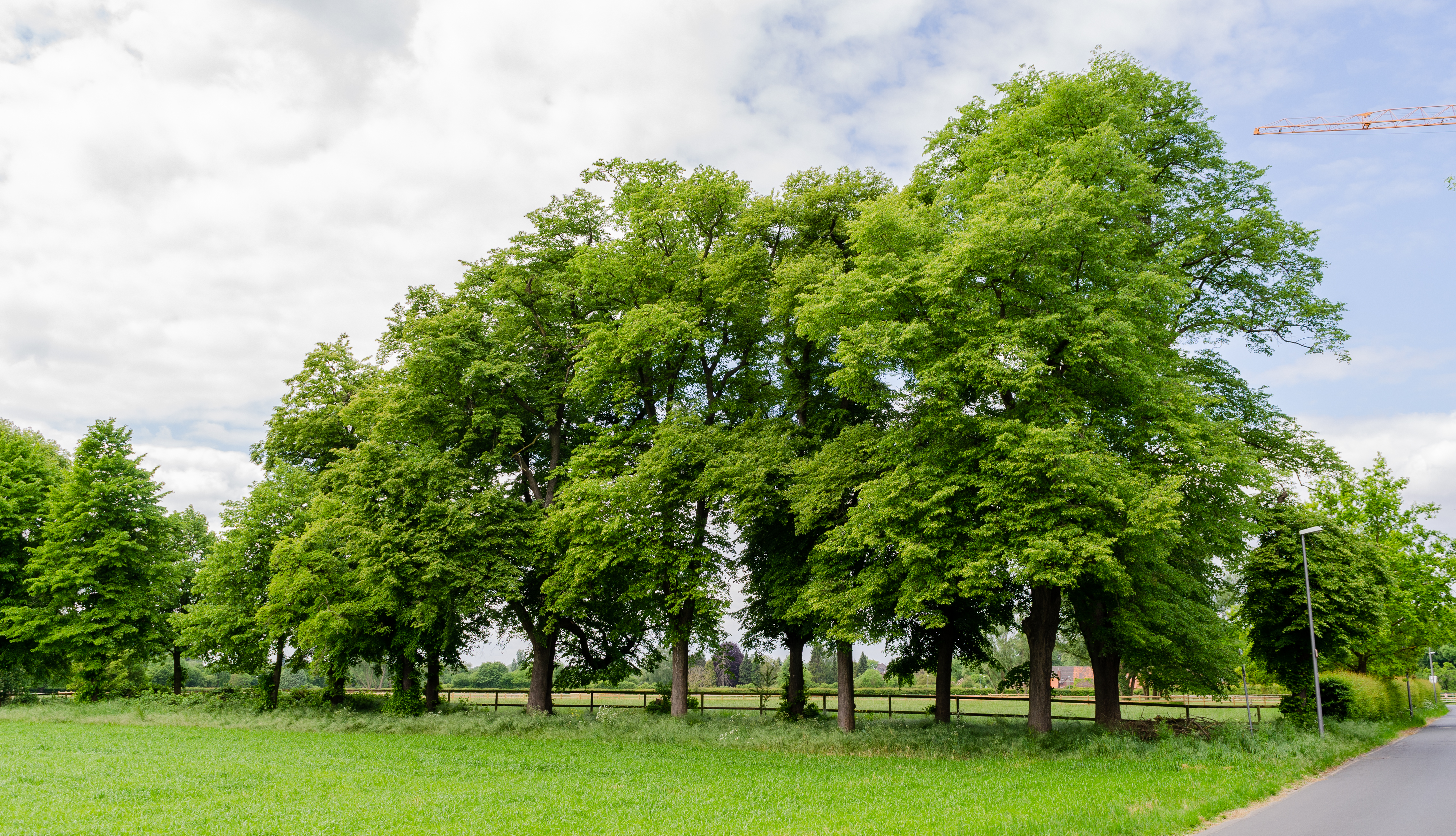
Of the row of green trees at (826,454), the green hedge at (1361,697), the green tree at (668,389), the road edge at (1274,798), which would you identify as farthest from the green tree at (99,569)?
the green hedge at (1361,697)

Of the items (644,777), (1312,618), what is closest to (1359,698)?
(1312,618)

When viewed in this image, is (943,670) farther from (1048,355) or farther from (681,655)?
(1048,355)

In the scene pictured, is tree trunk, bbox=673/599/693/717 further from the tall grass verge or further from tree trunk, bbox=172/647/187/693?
tree trunk, bbox=172/647/187/693

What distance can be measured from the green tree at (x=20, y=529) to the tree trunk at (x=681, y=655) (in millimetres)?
30222

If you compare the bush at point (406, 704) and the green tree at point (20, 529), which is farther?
the green tree at point (20, 529)

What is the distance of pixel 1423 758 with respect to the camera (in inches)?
736

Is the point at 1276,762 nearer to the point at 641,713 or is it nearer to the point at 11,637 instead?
the point at 641,713

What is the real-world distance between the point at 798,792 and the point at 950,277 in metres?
10.9

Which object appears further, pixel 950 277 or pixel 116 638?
pixel 116 638

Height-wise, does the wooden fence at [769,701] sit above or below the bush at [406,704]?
below

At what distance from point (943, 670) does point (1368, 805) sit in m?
14.4

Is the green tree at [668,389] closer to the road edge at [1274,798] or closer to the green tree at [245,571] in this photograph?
the green tree at [245,571]

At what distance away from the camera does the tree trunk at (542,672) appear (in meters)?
28.6

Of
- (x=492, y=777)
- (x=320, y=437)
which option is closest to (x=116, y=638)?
(x=320, y=437)
